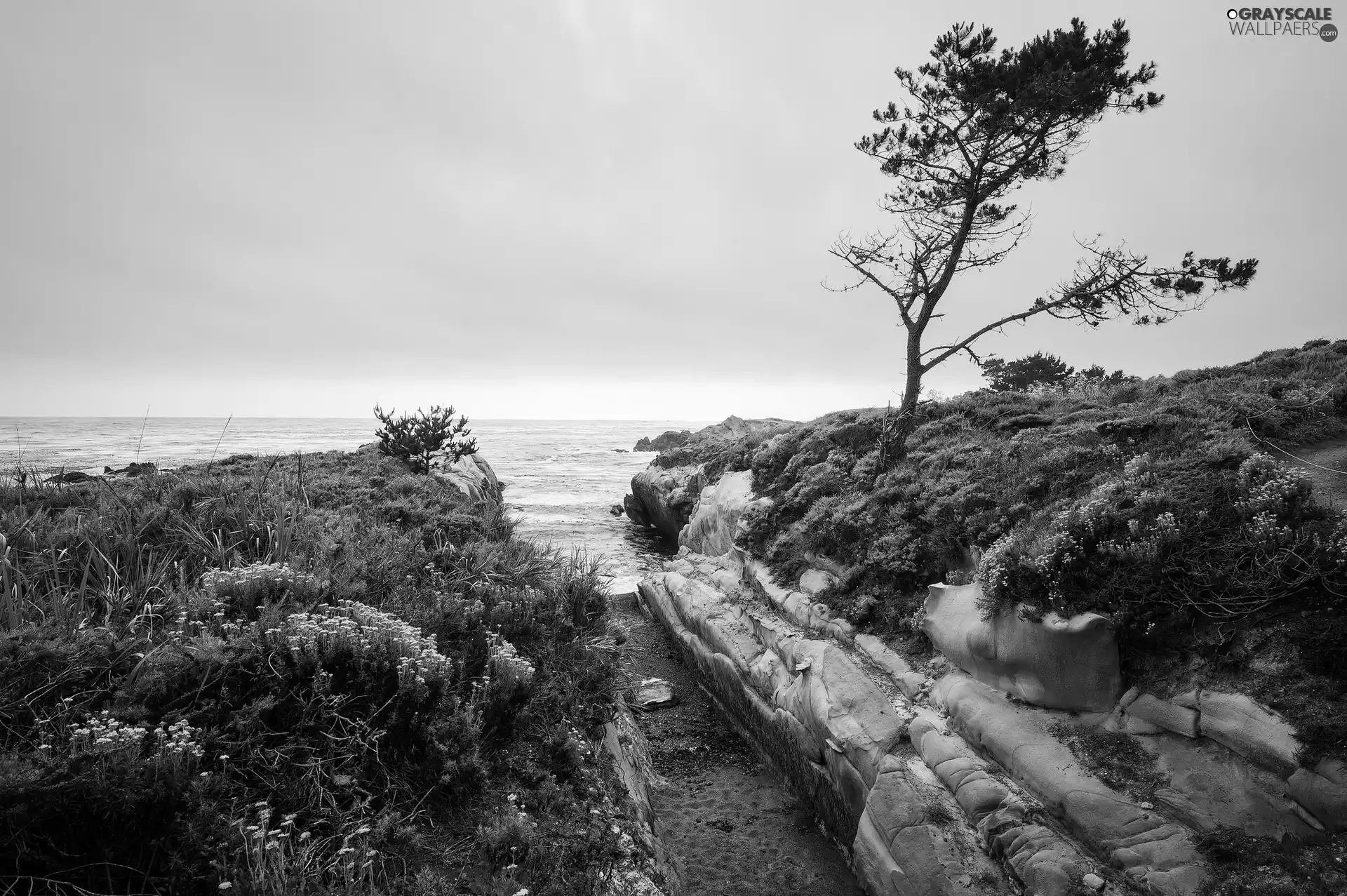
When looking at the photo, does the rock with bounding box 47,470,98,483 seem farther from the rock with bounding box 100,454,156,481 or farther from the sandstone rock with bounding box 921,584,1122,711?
the sandstone rock with bounding box 921,584,1122,711

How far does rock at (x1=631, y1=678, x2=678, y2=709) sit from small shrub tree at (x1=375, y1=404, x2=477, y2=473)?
816 cm

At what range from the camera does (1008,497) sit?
857 cm

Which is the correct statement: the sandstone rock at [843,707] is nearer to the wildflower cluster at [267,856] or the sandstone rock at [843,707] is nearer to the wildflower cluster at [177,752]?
the wildflower cluster at [267,856]

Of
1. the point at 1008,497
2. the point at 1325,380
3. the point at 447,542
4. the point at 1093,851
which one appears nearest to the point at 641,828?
the point at 1093,851

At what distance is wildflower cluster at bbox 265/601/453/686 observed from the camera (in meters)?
4.48

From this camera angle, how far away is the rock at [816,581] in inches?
404

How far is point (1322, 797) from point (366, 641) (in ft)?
23.5

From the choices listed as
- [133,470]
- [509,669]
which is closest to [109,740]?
[509,669]

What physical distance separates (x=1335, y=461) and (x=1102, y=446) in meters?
2.44

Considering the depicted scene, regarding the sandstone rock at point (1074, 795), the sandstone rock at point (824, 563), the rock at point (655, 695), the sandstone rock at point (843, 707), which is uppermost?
the sandstone rock at point (824, 563)

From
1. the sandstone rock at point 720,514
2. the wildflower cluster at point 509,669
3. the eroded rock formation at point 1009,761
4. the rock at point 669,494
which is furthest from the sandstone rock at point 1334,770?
the rock at point 669,494

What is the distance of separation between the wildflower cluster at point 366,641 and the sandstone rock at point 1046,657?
18.7ft

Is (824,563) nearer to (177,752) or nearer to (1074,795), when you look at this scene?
(1074,795)

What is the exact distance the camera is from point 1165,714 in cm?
536
